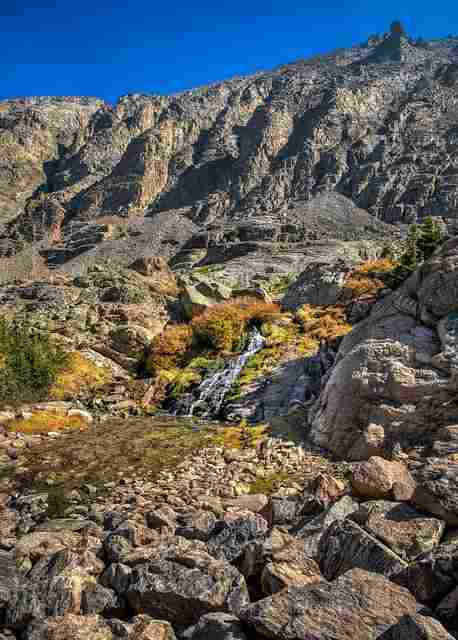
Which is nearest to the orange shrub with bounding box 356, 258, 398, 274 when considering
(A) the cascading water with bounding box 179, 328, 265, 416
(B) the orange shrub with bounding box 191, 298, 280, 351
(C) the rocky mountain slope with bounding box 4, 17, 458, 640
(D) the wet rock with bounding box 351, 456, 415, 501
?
(C) the rocky mountain slope with bounding box 4, 17, 458, 640

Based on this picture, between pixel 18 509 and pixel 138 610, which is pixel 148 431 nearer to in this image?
pixel 18 509

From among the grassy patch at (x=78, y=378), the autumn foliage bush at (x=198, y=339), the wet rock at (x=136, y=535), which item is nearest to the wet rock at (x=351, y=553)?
the wet rock at (x=136, y=535)

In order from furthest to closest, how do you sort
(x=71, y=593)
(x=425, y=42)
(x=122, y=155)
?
(x=425, y=42)
(x=122, y=155)
(x=71, y=593)

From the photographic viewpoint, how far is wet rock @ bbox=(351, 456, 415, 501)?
21.5 ft

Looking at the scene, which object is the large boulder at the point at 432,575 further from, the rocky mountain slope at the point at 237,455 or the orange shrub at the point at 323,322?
the orange shrub at the point at 323,322

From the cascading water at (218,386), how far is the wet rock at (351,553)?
15.0 meters

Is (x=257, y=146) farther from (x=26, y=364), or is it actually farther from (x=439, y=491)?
(x=439, y=491)

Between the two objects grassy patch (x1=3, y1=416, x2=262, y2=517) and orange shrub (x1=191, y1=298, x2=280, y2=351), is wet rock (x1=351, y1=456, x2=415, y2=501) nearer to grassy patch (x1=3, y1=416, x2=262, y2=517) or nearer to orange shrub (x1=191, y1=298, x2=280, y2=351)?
grassy patch (x1=3, y1=416, x2=262, y2=517)

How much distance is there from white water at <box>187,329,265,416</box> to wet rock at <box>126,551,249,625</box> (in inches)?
586

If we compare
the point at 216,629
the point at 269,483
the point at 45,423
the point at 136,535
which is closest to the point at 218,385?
the point at 45,423

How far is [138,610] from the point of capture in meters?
5.48

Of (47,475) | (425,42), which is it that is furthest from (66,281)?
(425,42)

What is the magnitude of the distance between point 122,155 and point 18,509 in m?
159

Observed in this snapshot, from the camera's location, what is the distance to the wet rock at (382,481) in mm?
6562
